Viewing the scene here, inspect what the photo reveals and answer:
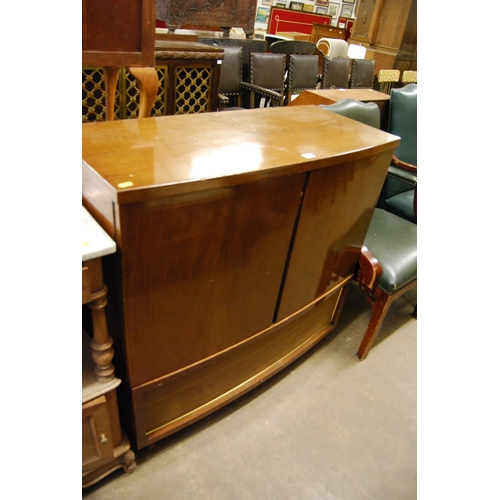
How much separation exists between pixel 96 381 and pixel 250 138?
71 cm

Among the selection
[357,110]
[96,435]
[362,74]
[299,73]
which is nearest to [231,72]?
[299,73]

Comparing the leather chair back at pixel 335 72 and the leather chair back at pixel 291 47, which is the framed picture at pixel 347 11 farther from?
the leather chair back at pixel 335 72

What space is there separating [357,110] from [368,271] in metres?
0.71

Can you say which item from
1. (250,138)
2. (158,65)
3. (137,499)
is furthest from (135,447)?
(158,65)

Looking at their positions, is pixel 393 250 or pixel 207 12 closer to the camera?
pixel 393 250

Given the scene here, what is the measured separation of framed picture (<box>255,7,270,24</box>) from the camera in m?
7.32

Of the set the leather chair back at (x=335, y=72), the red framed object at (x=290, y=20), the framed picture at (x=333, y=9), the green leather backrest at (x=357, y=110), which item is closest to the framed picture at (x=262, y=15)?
the red framed object at (x=290, y=20)

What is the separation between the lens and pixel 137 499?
1.08 metres

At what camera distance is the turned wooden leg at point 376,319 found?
149 cm

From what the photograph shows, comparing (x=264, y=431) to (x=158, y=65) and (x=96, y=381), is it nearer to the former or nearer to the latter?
(x=96, y=381)

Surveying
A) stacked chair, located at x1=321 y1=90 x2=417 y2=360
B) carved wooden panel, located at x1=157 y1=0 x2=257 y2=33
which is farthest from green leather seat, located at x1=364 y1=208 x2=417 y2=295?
carved wooden panel, located at x1=157 y1=0 x2=257 y2=33

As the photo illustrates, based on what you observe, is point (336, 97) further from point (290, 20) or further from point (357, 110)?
point (290, 20)

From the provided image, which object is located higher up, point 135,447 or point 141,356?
point 141,356

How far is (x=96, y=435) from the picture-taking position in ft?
3.06
